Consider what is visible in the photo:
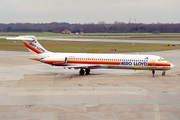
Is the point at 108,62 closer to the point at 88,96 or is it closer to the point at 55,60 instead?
the point at 55,60

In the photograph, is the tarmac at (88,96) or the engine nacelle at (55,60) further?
the engine nacelle at (55,60)

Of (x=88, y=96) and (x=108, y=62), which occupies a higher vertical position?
(x=108, y=62)

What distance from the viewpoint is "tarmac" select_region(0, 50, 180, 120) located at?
17141 millimetres

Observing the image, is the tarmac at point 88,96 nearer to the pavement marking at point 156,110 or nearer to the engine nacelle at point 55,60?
the pavement marking at point 156,110

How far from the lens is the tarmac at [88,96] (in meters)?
17.1

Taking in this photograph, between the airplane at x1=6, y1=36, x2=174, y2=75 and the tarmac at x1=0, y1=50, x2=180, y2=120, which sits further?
the airplane at x1=6, y1=36, x2=174, y2=75

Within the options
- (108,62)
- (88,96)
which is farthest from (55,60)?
(88,96)

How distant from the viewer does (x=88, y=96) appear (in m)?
21.8

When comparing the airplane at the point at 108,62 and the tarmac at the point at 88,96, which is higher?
the airplane at the point at 108,62

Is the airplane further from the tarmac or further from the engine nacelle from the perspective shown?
the tarmac

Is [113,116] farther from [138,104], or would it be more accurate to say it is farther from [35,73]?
[35,73]

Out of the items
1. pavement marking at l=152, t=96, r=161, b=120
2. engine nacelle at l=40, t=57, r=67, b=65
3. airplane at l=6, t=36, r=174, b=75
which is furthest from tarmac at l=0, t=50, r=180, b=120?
engine nacelle at l=40, t=57, r=67, b=65

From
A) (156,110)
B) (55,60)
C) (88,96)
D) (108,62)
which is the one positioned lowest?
(156,110)

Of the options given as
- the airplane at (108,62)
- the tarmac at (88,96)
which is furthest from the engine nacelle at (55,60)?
the tarmac at (88,96)
